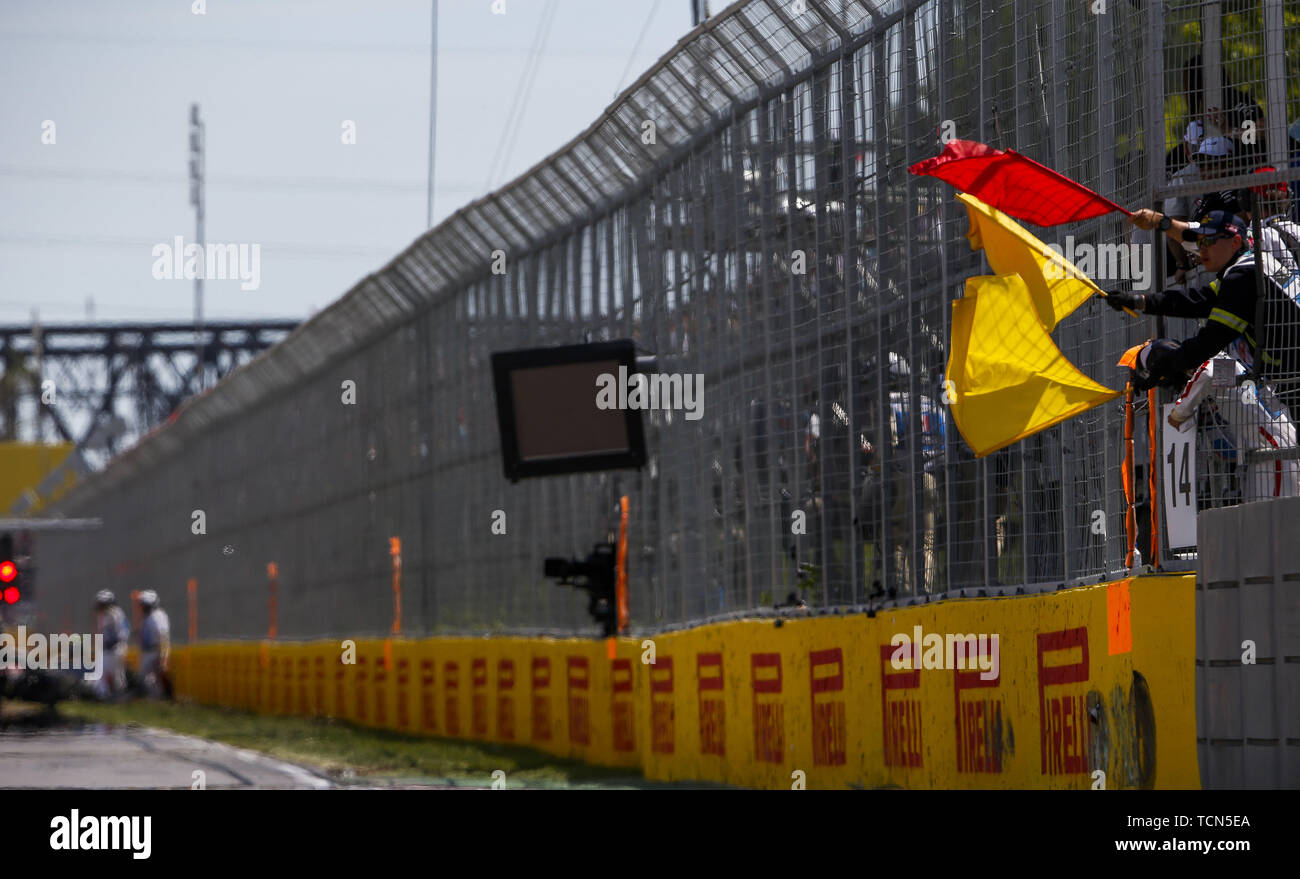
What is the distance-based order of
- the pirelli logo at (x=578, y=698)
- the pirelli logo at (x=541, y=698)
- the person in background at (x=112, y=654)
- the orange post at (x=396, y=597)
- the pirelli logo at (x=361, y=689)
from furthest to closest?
the person in background at (x=112, y=654) < the pirelli logo at (x=361, y=689) < the orange post at (x=396, y=597) < the pirelli logo at (x=541, y=698) < the pirelli logo at (x=578, y=698)

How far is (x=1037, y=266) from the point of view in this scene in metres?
8.41

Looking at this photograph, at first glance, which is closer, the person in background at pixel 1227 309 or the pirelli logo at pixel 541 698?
the person in background at pixel 1227 309

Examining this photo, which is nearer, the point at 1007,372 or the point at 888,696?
the point at 1007,372

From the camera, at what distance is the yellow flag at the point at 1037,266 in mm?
8391

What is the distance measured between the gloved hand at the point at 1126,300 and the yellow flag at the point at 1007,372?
41cm

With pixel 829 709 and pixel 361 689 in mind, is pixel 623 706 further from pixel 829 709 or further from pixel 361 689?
pixel 361 689

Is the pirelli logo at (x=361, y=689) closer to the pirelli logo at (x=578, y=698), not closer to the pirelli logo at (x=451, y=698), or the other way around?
the pirelli logo at (x=451, y=698)

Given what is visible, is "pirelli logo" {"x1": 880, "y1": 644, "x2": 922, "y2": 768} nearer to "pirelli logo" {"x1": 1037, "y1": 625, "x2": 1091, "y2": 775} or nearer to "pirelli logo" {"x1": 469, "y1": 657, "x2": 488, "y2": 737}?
"pirelli logo" {"x1": 1037, "y1": 625, "x2": 1091, "y2": 775}

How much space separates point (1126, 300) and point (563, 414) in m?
8.84

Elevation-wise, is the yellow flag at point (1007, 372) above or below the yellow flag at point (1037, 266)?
below

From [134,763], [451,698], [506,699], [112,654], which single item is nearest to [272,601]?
[112,654]

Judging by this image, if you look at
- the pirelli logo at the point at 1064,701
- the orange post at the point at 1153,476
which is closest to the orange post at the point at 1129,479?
the orange post at the point at 1153,476

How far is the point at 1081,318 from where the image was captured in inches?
371

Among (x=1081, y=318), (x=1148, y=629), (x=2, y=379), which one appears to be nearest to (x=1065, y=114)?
(x=1081, y=318)
